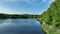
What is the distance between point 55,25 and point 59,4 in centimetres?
412

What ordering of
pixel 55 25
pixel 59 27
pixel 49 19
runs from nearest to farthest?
pixel 59 27
pixel 55 25
pixel 49 19

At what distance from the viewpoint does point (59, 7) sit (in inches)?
1198

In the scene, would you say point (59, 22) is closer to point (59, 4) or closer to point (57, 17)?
point (57, 17)

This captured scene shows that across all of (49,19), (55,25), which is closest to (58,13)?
(55,25)

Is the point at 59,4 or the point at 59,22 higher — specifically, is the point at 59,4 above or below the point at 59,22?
above

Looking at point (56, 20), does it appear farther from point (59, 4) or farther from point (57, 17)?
point (59, 4)

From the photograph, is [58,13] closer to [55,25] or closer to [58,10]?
[58,10]

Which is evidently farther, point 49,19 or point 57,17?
point 49,19

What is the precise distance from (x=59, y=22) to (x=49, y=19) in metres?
20.7

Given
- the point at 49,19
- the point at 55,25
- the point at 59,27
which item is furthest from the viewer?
the point at 49,19

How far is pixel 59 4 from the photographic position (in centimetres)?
3080

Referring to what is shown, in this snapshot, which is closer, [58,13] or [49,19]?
[58,13]

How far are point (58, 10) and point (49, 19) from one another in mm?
19846

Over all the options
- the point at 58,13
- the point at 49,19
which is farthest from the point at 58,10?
the point at 49,19
